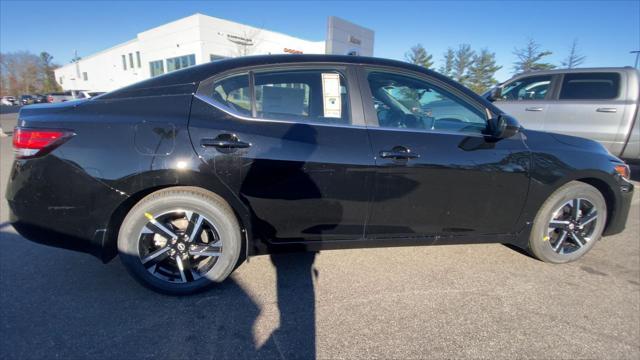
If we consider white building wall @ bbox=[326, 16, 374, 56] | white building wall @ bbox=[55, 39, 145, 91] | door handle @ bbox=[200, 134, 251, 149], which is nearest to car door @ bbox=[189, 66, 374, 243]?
door handle @ bbox=[200, 134, 251, 149]

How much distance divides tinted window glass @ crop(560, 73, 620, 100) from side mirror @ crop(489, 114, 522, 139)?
453 centimetres

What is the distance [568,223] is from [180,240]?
3.19 meters

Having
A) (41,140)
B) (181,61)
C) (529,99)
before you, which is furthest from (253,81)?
(181,61)

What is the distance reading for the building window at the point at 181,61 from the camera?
34.7 meters

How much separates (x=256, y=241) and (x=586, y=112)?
6132 mm

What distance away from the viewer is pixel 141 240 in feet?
7.56

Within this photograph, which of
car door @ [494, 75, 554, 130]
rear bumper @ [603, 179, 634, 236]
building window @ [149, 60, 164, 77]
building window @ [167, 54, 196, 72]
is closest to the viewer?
rear bumper @ [603, 179, 634, 236]

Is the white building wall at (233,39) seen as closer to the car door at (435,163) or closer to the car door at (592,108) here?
the car door at (592,108)

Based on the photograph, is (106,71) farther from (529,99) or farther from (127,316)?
(127,316)

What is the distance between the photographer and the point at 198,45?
33.6 m

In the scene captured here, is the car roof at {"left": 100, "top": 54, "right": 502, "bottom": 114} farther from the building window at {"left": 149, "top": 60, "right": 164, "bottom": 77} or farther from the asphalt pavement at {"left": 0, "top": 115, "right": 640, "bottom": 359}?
the building window at {"left": 149, "top": 60, "right": 164, "bottom": 77}

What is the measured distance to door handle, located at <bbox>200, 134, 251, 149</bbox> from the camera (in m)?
2.16

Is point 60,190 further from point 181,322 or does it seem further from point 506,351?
point 506,351

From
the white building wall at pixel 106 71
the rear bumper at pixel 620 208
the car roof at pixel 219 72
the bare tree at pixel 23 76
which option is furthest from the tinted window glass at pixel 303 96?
the bare tree at pixel 23 76
